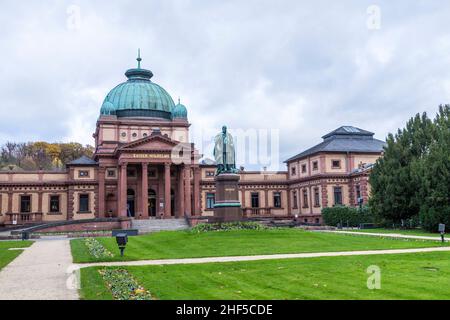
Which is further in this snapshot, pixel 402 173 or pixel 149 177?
pixel 149 177

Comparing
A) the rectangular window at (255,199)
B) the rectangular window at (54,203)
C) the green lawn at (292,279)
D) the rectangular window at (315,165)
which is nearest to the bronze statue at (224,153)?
the green lawn at (292,279)

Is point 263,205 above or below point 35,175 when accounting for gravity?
below

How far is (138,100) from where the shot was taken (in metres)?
66.4

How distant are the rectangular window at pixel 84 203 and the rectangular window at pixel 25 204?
6.40 metres

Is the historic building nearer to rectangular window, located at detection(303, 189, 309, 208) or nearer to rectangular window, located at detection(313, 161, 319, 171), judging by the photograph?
rectangular window, located at detection(303, 189, 309, 208)

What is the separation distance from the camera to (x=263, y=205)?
6850 cm

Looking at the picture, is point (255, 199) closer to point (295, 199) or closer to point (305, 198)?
point (295, 199)

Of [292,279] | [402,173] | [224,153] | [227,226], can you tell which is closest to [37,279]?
[292,279]

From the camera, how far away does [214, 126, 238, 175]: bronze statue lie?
107ft

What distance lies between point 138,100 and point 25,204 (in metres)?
20.4

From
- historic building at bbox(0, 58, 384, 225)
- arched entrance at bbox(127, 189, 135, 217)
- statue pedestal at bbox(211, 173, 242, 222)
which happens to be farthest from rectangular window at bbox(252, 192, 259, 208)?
statue pedestal at bbox(211, 173, 242, 222)
